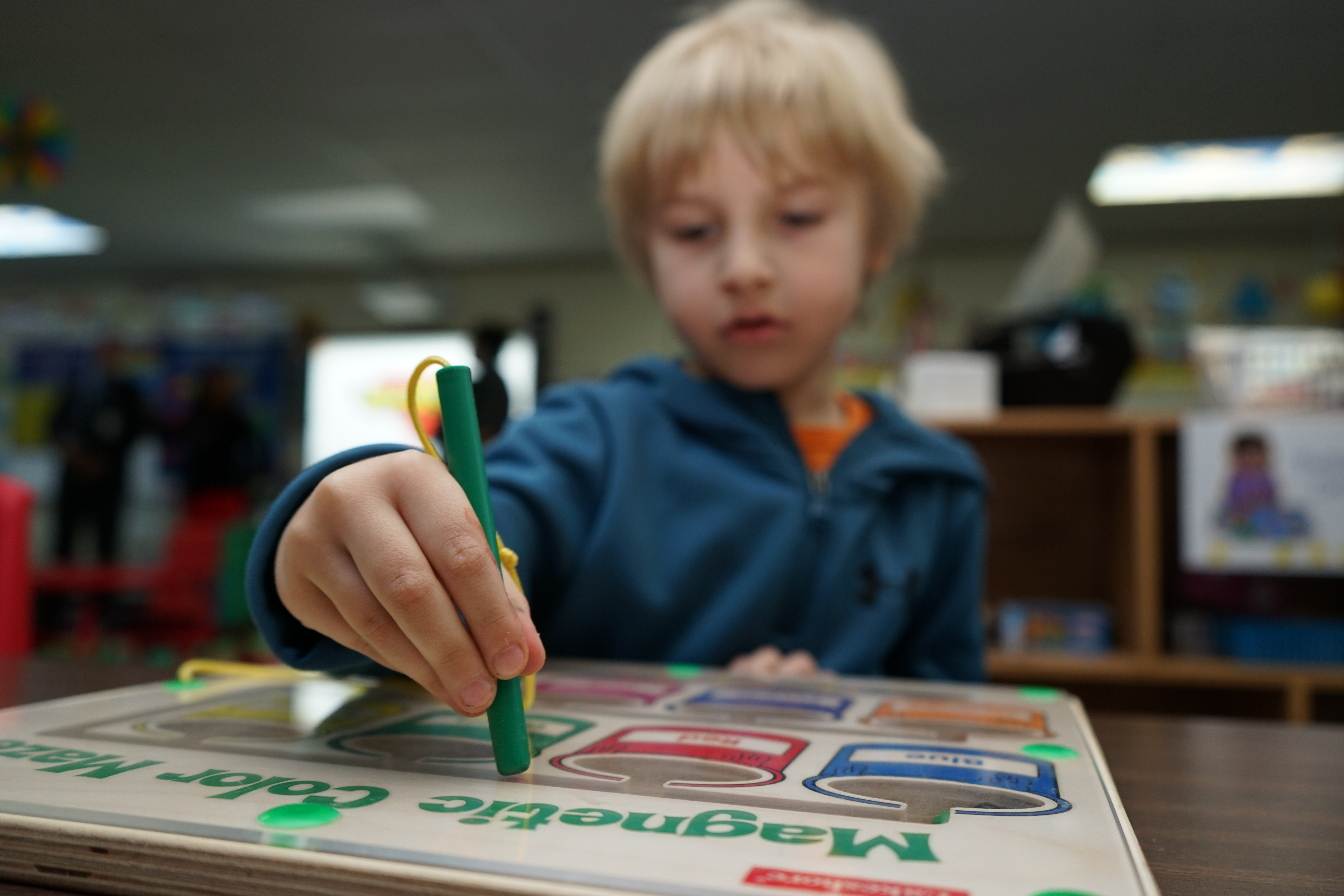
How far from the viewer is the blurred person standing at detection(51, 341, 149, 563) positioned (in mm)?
5109

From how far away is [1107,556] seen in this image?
56.6 inches

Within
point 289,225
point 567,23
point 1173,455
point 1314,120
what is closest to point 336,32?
point 567,23

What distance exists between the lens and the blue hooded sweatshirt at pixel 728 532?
26.6 inches

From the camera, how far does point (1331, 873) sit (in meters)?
0.27

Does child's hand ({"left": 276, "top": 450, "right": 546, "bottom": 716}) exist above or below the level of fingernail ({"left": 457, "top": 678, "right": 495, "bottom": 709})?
above

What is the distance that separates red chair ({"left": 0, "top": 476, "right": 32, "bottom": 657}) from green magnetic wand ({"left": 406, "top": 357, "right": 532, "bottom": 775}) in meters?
0.82

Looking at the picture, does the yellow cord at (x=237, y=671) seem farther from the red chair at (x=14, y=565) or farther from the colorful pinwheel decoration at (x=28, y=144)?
the colorful pinwheel decoration at (x=28, y=144)

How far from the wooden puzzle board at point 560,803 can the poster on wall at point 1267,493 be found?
3.01 ft

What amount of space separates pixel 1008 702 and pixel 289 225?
5.23m

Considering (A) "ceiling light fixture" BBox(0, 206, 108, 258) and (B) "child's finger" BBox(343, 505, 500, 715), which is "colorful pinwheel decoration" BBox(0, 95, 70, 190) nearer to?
(A) "ceiling light fixture" BBox(0, 206, 108, 258)

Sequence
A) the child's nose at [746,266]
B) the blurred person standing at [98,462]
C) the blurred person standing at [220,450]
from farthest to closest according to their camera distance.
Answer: the blurred person standing at [98,462], the blurred person standing at [220,450], the child's nose at [746,266]

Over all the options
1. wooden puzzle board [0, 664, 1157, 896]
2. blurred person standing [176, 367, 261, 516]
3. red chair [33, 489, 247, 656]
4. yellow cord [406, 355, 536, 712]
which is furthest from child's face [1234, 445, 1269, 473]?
blurred person standing [176, 367, 261, 516]

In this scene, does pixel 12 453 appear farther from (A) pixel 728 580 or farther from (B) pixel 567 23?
(A) pixel 728 580

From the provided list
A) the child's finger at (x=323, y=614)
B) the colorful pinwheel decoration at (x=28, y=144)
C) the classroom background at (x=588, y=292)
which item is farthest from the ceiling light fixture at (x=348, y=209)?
the child's finger at (x=323, y=614)
